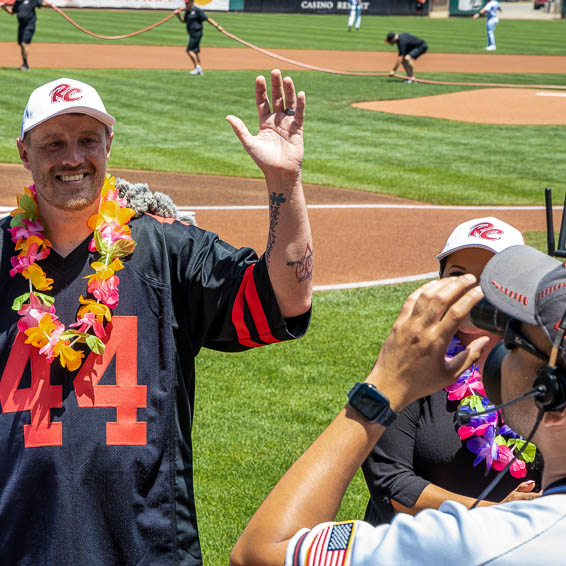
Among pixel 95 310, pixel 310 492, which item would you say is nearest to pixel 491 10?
pixel 95 310

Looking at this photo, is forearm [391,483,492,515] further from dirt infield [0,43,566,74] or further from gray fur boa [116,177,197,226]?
dirt infield [0,43,566,74]

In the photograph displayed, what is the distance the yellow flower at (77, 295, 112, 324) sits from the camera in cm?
303

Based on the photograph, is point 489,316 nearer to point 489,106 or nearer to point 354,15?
point 489,106

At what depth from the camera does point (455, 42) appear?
40688 mm

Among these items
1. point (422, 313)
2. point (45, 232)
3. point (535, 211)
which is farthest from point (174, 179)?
point (422, 313)

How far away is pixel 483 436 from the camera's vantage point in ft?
10.5

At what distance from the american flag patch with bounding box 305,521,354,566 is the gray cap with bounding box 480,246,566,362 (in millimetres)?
554

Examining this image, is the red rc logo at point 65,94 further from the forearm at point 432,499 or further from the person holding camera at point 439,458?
the forearm at point 432,499

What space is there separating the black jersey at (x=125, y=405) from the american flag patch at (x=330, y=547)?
4.01ft

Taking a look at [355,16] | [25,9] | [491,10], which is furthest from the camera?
[355,16]

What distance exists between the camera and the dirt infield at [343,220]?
9.74 metres

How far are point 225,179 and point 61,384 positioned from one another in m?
11.1

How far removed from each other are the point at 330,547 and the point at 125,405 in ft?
4.36

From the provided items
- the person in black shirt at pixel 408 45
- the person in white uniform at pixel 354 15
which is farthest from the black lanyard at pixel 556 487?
the person in white uniform at pixel 354 15
